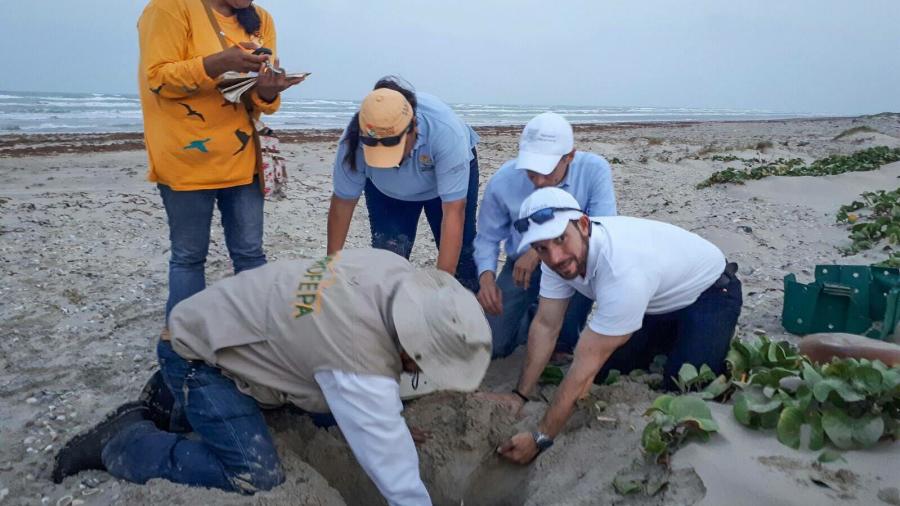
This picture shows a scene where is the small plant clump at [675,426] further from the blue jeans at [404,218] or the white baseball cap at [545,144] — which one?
the blue jeans at [404,218]

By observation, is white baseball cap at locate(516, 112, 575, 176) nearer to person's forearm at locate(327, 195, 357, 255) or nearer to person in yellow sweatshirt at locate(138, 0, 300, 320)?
person's forearm at locate(327, 195, 357, 255)

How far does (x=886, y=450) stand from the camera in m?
2.12

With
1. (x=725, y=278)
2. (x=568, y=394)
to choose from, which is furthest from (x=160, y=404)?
(x=725, y=278)

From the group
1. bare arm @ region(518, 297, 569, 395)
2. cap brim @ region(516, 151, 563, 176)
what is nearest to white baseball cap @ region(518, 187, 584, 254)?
bare arm @ region(518, 297, 569, 395)

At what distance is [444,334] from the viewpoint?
1.98m

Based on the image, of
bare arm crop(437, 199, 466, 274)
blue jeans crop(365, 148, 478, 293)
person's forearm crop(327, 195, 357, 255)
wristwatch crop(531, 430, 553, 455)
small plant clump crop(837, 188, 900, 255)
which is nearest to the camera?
wristwatch crop(531, 430, 553, 455)

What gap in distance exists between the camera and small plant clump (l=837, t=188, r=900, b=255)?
5.07 m

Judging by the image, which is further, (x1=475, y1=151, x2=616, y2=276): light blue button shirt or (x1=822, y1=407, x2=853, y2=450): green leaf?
(x1=475, y1=151, x2=616, y2=276): light blue button shirt

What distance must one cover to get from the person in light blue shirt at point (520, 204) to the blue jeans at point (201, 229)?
1.17 metres

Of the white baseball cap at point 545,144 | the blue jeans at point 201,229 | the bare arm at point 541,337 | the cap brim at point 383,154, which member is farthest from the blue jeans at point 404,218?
the bare arm at point 541,337

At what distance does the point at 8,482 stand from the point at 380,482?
56.2 inches

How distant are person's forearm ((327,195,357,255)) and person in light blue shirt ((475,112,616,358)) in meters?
0.70

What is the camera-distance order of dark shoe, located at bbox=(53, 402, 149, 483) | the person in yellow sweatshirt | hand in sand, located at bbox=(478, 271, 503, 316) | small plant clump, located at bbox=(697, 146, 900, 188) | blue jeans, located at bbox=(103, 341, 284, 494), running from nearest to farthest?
blue jeans, located at bbox=(103, 341, 284, 494)
dark shoe, located at bbox=(53, 402, 149, 483)
the person in yellow sweatshirt
hand in sand, located at bbox=(478, 271, 503, 316)
small plant clump, located at bbox=(697, 146, 900, 188)

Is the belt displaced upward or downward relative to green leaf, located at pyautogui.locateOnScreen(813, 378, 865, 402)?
upward
